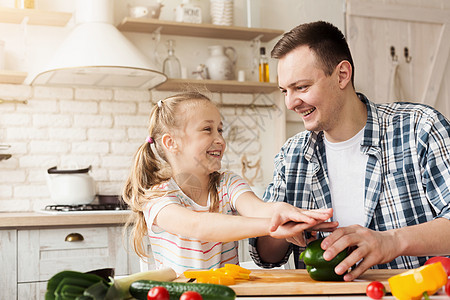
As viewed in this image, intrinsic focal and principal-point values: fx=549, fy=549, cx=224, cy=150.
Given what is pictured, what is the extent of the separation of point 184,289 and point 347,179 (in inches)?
41.2

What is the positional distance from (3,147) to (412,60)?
3.22 m

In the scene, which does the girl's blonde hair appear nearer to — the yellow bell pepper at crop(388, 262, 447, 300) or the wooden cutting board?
the wooden cutting board

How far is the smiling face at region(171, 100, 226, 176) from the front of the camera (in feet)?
5.96

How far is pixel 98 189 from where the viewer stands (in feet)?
11.8

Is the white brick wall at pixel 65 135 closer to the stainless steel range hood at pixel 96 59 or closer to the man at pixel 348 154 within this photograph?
the stainless steel range hood at pixel 96 59

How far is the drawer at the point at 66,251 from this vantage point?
279 centimetres

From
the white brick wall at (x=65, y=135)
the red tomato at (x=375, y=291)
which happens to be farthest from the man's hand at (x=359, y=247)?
the white brick wall at (x=65, y=135)

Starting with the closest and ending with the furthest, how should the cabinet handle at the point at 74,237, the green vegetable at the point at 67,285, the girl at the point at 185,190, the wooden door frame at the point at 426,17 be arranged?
the green vegetable at the point at 67,285 → the girl at the point at 185,190 → the cabinet handle at the point at 74,237 → the wooden door frame at the point at 426,17

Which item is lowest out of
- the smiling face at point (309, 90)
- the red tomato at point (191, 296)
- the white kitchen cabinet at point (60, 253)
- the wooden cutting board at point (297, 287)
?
the white kitchen cabinet at point (60, 253)

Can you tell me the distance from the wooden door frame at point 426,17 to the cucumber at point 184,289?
143 inches

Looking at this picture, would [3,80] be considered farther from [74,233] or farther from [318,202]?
[318,202]

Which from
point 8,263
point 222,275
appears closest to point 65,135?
point 8,263

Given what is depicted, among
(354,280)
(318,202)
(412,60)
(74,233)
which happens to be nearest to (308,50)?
(318,202)

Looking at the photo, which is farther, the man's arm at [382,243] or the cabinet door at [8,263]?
the cabinet door at [8,263]
